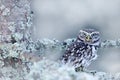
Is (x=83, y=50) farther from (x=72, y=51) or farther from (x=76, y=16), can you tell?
(x=76, y=16)

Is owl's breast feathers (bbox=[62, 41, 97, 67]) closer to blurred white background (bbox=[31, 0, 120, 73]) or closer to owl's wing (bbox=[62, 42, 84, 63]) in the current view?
owl's wing (bbox=[62, 42, 84, 63])

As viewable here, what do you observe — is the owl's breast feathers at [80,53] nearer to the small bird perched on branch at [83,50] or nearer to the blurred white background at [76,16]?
the small bird perched on branch at [83,50]

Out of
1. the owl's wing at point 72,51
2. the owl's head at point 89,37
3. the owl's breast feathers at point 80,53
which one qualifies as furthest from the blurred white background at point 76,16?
the owl's wing at point 72,51

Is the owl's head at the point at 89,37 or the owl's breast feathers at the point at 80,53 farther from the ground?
the owl's head at the point at 89,37

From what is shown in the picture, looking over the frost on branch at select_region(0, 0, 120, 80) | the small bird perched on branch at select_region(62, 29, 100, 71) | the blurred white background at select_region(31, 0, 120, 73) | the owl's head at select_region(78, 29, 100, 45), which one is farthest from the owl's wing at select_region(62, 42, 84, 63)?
the blurred white background at select_region(31, 0, 120, 73)

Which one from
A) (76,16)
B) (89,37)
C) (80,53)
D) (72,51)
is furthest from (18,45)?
(76,16)

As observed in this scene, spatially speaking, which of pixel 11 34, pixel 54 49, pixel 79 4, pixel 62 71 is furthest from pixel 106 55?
pixel 62 71
